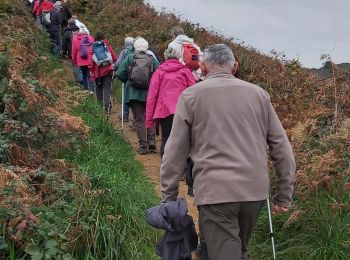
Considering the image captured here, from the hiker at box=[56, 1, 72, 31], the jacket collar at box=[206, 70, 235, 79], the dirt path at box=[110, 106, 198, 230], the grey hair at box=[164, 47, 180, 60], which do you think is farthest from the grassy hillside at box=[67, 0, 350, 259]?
the hiker at box=[56, 1, 72, 31]

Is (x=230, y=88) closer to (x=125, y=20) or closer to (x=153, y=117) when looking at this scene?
(x=153, y=117)

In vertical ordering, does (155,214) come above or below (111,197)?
above

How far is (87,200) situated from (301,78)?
6846mm

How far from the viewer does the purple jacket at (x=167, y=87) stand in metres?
7.66

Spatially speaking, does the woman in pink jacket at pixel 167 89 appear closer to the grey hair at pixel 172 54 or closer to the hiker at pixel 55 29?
the grey hair at pixel 172 54

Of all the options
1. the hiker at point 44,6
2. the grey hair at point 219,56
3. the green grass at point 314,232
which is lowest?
the green grass at point 314,232

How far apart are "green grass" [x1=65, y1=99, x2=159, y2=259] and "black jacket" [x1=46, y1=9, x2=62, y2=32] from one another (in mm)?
9942

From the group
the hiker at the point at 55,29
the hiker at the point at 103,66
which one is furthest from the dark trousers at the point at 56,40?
the hiker at the point at 103,66

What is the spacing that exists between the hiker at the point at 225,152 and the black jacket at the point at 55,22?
13.9 meters

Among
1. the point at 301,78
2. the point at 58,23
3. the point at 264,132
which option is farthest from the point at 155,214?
the point at 58,23

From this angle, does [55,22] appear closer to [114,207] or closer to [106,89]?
[106,89]

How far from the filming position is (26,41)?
11039 mm

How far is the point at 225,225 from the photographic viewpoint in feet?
12.7

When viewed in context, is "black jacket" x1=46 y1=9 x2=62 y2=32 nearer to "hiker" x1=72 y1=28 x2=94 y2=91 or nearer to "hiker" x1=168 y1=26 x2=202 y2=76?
"hiker" x1=72 y1=28 x2=94 y2=91
